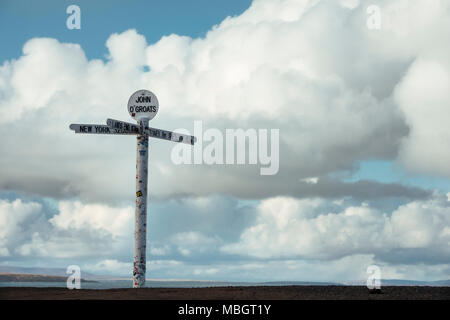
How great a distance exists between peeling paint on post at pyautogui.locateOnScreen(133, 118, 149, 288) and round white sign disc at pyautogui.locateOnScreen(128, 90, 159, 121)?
122cm

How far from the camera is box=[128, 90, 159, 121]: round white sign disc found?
36.1 meters

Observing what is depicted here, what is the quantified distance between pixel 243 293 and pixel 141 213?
9.35 metres

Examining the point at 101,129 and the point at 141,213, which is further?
the point at 141,213

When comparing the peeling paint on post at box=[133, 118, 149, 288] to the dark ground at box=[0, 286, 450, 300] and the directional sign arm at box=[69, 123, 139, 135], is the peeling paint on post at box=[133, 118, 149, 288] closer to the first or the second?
the directional sign arm at box=[69, 123, 139, 135]

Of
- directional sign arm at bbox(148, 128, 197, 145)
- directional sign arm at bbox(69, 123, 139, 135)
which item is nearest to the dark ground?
directional sign arm at bbox(69, 123, 139, 135)

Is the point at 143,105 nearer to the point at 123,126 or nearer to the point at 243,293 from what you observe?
the point at 123,126

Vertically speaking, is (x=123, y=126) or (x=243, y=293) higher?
(x=123, y=126)

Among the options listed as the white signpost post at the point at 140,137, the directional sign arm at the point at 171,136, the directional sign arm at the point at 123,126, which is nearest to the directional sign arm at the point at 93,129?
the white signpost post at the point at 140,137

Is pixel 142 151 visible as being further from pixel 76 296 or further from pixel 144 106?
pixel 76 296

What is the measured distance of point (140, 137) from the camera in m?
35.3

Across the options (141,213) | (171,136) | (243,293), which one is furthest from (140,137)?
(243,293)

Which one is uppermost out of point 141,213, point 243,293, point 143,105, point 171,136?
point 143,105

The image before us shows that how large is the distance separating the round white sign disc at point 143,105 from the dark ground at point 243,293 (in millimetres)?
10983
